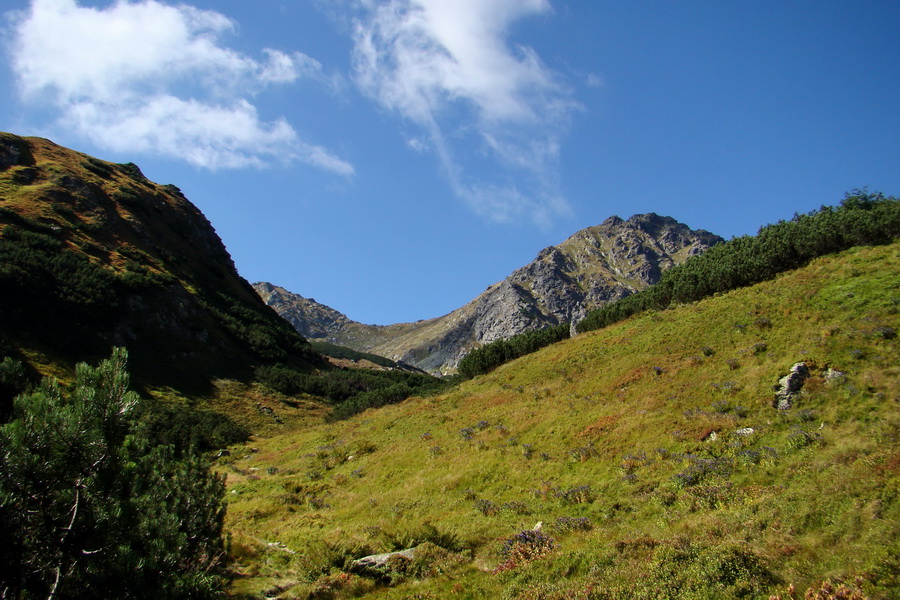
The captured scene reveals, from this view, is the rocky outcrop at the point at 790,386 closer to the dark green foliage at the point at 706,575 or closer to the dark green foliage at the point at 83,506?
the dark green foliage at the point at 706,575

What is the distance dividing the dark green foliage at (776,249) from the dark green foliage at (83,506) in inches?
2234

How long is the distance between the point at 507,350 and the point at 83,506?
60.3 m

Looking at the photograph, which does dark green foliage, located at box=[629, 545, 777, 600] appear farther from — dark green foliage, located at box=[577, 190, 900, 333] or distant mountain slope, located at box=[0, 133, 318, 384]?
distant mountain slope, located at box=[0, 133, 318, 384]

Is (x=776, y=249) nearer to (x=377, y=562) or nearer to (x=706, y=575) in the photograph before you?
(x=706, y=575)

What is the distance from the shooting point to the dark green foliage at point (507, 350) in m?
63.9

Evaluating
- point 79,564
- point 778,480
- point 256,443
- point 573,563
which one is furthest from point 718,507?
point 256,443

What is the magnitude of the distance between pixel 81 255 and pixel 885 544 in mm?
97118

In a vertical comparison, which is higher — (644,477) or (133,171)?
(133,171)

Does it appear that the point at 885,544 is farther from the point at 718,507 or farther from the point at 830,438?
the point at 830,438

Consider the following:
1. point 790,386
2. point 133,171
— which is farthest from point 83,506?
point 133,171

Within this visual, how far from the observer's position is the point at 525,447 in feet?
79.8

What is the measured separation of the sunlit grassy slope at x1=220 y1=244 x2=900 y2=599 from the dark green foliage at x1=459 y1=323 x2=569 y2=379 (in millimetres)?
23978

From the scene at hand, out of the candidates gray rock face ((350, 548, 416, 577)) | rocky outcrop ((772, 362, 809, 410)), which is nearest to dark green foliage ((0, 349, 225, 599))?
gray rock face ((350, 548, 416, 577))

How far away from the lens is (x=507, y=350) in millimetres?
64062
